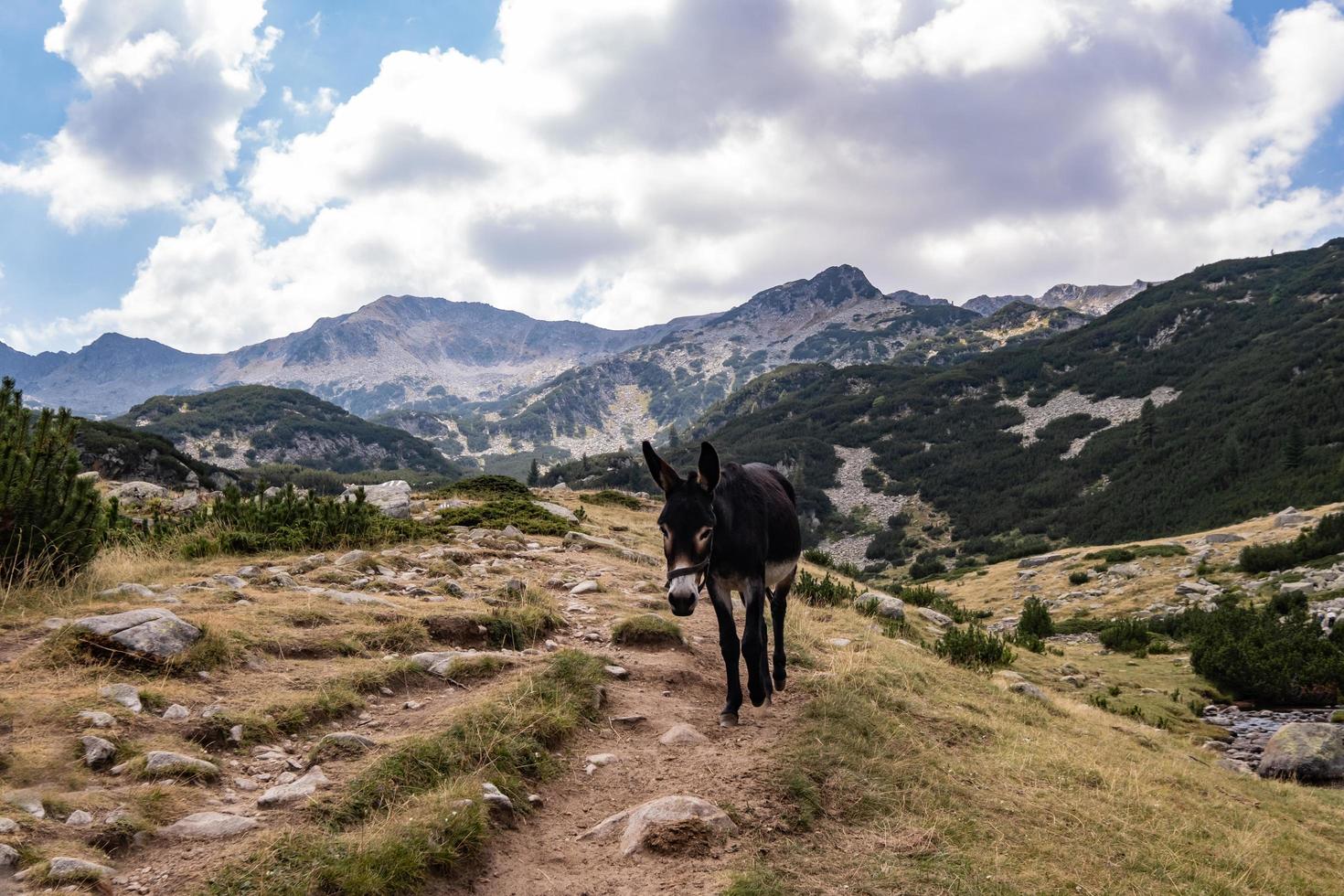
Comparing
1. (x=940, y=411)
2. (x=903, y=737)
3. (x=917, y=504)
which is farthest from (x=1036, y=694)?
(x=940, y=411)

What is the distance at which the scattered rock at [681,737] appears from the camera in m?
6.34

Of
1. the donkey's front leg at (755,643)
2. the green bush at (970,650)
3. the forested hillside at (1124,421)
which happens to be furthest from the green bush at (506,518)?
the forested hillside at (1124,421)

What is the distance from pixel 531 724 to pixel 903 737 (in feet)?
12.2

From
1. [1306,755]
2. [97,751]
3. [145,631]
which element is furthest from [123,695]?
[1306,755]

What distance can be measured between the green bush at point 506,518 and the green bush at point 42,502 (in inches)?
379

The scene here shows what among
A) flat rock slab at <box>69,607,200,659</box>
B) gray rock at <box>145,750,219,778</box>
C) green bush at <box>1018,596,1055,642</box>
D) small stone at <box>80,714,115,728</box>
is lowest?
green bush at <box>1018,596,1055,642</box>

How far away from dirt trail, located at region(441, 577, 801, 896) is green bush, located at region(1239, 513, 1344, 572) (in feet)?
96.2

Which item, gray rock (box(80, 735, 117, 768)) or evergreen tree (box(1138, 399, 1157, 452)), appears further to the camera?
evergreen tree (box(1138, 399, 1157, 452))

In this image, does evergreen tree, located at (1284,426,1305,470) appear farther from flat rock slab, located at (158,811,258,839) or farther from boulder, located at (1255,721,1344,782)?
flat rock slab, located at (158,811,258,839)

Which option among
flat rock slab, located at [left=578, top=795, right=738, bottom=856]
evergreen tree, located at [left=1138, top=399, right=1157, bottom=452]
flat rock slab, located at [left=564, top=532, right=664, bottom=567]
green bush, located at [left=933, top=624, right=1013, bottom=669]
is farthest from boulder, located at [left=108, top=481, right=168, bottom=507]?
evergreen tree, located at [left=1138, top=399, right=1157, bottom=452]

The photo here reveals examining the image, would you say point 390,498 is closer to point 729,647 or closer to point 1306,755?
point 729,647

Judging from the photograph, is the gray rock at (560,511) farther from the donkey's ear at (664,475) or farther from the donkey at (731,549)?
the donkey's ear at (664,475)

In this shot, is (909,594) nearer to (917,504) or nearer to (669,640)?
(669,640)

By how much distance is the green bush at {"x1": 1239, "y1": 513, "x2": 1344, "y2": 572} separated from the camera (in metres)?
26.0
